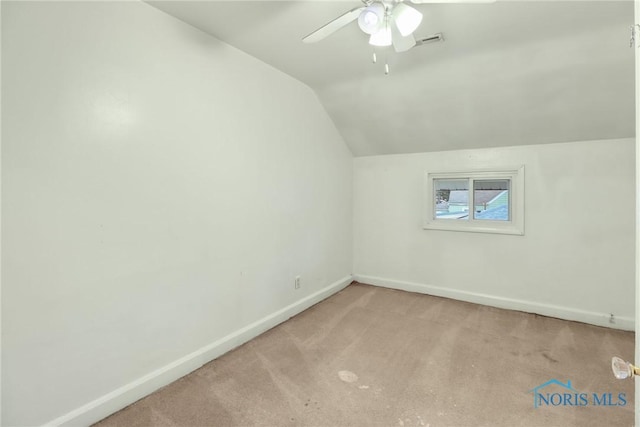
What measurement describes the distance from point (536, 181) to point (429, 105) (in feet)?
4.20

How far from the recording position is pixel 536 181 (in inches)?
112

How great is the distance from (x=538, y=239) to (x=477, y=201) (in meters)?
0.69

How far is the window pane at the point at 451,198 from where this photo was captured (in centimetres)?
335

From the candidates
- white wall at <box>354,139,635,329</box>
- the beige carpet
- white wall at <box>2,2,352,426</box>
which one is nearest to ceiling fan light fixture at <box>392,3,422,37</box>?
white wall at <box>2,2,352,426</box>

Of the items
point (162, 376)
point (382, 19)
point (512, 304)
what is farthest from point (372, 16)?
point (512, 304)

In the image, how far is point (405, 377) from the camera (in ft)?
6.25

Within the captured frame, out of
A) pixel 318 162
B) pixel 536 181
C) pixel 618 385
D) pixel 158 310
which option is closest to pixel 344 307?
pixel 318 162

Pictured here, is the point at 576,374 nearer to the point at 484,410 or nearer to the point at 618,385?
the point at 618,385

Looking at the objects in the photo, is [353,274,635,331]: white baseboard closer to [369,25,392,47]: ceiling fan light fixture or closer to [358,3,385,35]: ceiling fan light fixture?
[369,25,392,47]: ceiling fan light fixture

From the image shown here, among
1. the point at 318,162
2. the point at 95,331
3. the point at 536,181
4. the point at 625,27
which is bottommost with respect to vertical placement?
the point at 95,331

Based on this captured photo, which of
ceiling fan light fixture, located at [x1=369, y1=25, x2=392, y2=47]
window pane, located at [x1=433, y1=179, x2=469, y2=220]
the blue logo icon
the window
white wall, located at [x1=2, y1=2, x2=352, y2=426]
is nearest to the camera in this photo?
white wall, located at [x1=2, y1=2, x2=352, y2=426]

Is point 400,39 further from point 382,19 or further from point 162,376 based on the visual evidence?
point 162,376

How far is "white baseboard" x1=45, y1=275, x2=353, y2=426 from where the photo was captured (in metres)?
1.50

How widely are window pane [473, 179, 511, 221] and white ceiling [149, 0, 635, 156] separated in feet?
1.41
